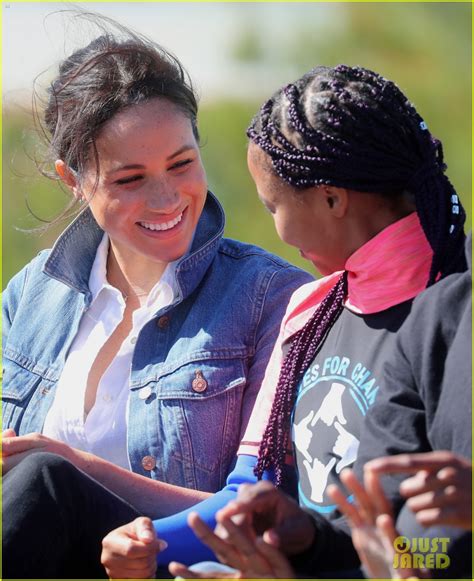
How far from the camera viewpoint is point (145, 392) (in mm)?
2752

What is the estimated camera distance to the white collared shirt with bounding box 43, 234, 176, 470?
2748 millimetres

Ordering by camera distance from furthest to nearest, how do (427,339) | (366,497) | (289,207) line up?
(289,207)
(427,339)
(366,497)

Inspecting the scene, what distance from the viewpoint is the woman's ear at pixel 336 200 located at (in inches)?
89.3

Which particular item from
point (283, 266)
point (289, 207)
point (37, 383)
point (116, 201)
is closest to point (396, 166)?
point (289, 207)

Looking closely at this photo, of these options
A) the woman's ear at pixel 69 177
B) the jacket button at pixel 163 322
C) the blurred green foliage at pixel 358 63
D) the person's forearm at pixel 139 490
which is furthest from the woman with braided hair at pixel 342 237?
the blurred green foliage at pixel 358 63

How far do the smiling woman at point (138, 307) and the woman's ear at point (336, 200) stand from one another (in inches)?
22.8

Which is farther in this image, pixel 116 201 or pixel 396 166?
pixel 116 201

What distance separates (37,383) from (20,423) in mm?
121

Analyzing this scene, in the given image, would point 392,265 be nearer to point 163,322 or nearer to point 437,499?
point 437,499

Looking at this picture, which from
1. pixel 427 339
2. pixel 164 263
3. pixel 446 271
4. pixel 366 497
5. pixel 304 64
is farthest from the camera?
pixel 304 64

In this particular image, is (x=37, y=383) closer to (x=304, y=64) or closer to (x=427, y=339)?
(x=427, y=339)

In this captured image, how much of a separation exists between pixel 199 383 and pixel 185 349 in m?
0.11

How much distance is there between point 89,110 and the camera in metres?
2.89

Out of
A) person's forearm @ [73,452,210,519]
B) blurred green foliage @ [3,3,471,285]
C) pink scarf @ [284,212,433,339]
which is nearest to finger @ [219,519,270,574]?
pink scarf @ [284,212,433,339]
